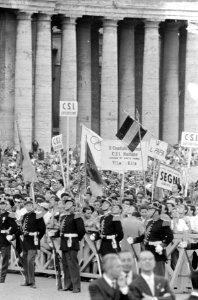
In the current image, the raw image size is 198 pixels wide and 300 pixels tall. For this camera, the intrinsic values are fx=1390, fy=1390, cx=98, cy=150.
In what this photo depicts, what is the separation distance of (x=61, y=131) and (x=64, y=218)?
49.0 m

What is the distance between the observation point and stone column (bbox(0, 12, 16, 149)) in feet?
270

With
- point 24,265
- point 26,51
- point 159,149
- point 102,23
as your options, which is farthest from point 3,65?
point 24,265

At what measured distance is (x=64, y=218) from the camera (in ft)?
114

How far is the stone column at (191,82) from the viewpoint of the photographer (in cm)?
8662

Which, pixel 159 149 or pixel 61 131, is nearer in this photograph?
pixel 159 149

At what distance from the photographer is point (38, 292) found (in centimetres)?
3422

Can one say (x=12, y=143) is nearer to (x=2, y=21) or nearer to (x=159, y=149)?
(x=2, y=21)

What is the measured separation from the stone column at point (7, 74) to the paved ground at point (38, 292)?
150 feet

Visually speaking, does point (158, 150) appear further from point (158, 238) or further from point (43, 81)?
point (43, 81)

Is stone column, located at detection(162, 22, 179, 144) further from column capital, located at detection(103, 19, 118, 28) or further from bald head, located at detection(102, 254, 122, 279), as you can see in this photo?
bald head, located at detection(102, 254, 122, 279)

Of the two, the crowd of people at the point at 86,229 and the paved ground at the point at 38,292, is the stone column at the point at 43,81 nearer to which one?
the crowd of people at the point at 86,229

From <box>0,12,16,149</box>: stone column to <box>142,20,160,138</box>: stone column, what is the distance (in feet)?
28.2

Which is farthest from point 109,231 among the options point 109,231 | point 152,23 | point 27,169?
point 152,23

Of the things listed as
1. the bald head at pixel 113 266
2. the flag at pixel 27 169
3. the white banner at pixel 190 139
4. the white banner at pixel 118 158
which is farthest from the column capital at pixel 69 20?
the bald head at pixel 113 266
